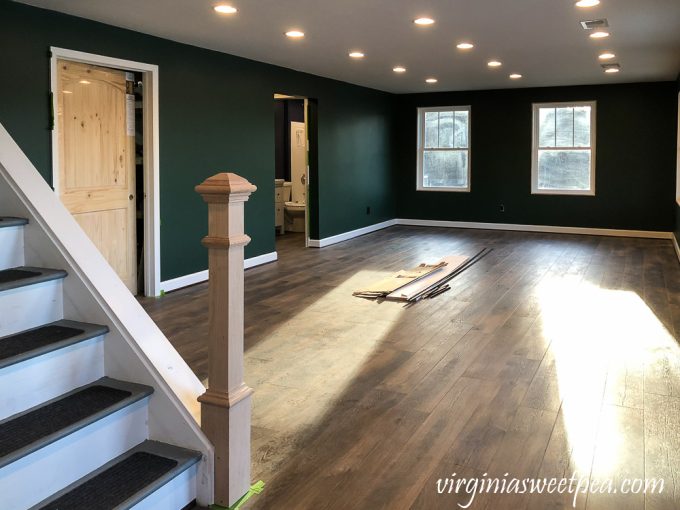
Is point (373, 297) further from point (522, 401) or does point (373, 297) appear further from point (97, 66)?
point (97, 66)

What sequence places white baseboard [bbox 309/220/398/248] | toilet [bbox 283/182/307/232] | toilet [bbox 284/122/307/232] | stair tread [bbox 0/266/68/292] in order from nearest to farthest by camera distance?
stair tread [bbox 0/266/68/292]
white baseboard [bbox 309/220/398/248]
toilet [bbox 283/182/307/232]
toilet [bbox 284/122/307/232]

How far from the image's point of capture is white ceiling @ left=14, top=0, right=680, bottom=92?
5031mm

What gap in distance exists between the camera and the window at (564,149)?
10875 mm

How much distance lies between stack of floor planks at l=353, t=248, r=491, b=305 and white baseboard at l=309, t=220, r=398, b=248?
209 centimetres

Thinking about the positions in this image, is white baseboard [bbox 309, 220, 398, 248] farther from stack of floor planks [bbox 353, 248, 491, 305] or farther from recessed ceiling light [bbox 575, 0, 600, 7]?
recessed ceiling light [bbox 575, 0, 600, 7]

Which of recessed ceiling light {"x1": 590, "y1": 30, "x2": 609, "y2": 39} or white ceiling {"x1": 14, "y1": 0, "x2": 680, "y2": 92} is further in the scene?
recessed ceiling light {"x1": 590, "y1": 30, "x2": 609, "y2": 39}

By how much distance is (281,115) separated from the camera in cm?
1154

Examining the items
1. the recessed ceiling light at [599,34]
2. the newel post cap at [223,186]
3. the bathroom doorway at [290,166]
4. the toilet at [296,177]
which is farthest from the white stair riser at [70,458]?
the toilet at [296,177]

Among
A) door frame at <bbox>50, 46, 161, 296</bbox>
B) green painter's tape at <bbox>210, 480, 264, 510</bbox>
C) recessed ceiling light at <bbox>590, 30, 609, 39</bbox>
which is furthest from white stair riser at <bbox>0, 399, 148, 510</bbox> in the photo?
recessed ceiling light at <bbox>590, 30, 609, 39</bbox>

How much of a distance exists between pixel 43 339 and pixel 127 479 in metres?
0.57

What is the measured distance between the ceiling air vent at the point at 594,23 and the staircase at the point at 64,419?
15.8 ft

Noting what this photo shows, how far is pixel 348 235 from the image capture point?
34.0ft

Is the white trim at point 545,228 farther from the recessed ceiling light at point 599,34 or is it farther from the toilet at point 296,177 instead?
the recessed ceiling light at point 599,34

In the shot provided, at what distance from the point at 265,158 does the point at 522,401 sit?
5.12 m
